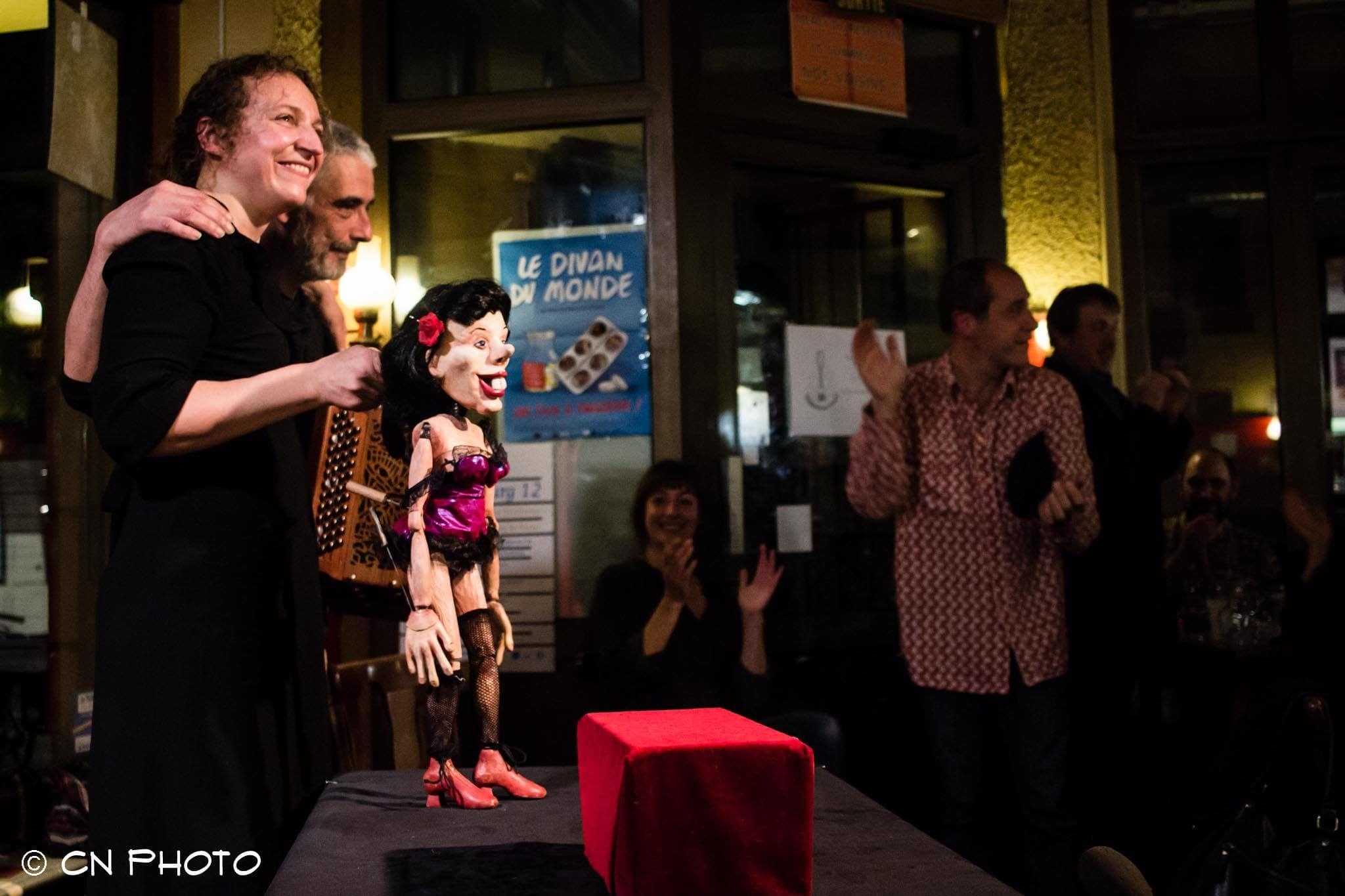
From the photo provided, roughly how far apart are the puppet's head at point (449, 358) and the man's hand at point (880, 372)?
56.5 inches

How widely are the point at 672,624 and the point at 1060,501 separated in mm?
Result: 921

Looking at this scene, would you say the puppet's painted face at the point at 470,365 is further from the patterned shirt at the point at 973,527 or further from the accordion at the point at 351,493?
the patterned shirt at the point at 973,527

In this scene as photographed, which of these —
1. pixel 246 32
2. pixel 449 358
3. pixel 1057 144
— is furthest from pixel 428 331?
pixel 1057 144

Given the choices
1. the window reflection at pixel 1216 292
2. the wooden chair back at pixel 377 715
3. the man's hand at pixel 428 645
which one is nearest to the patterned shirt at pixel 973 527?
the wooden chair back at pixel 377 715

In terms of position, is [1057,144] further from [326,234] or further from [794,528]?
[326,234]

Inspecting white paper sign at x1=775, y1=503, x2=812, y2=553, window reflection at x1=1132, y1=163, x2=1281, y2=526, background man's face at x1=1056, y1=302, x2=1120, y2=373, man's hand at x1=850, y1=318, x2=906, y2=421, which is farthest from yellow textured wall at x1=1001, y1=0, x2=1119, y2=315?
→ man's hand at x1=850, y1=318, x2=906, y2=421

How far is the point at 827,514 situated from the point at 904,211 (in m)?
1.12

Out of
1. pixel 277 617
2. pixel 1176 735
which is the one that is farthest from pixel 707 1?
pixel 277 617

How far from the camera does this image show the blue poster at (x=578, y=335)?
379 centimetres

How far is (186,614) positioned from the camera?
1.36 m

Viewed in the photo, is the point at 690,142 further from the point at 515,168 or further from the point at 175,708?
the point at 175,708

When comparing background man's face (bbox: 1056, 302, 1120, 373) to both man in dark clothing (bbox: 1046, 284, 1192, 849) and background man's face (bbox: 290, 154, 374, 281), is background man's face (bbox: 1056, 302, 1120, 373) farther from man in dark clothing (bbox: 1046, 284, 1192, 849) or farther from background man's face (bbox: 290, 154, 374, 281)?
background man's face (bbox: 290, 154, 374, 281)

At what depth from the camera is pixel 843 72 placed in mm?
4027

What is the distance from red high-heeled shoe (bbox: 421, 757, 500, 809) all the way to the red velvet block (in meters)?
0.35
